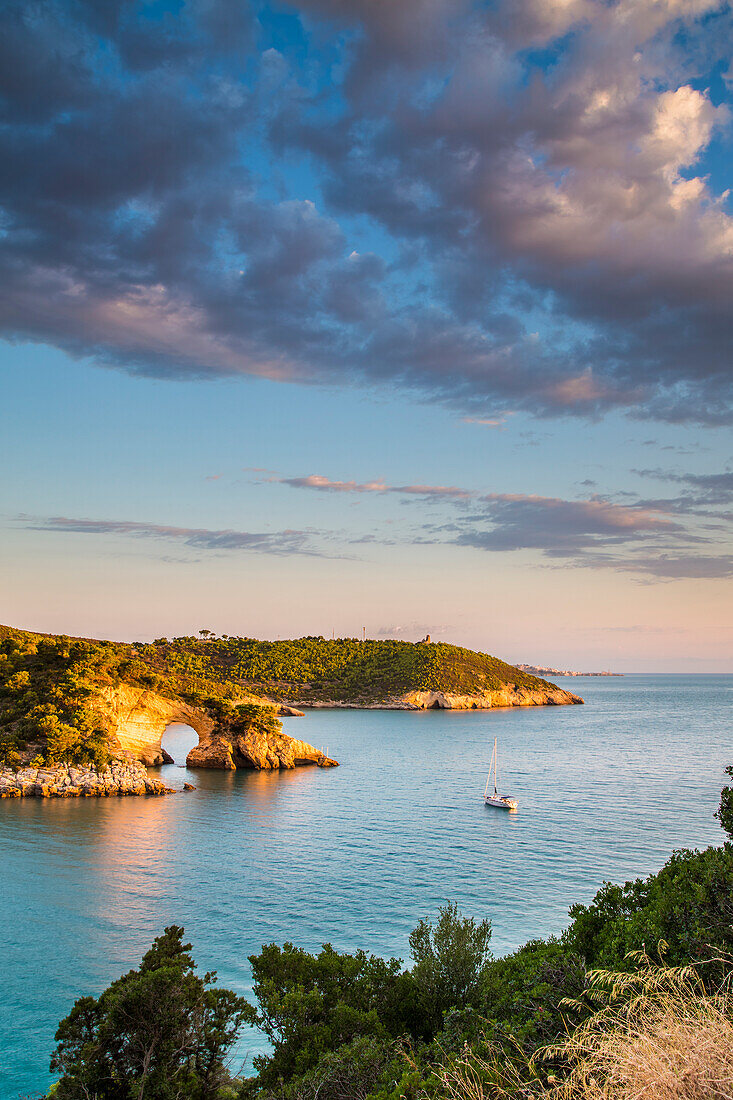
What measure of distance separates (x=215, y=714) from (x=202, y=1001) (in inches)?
2315

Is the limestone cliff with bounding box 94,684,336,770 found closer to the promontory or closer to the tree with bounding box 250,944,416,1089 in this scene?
the promontory

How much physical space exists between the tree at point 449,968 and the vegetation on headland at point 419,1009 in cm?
5

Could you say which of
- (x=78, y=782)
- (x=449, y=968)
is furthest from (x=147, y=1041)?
(x=78, y=782)

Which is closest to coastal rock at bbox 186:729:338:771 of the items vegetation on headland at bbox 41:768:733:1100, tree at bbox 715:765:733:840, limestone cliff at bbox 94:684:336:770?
limestone cliff at bbox 94:684:336:770

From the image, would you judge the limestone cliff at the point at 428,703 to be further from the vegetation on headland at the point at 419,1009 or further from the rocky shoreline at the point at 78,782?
the vegetation on headland at the point at 419,1009

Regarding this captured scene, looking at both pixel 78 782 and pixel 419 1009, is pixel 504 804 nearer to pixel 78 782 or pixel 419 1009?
pixel 78 782

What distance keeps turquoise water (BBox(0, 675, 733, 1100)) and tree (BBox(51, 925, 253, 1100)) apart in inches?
216

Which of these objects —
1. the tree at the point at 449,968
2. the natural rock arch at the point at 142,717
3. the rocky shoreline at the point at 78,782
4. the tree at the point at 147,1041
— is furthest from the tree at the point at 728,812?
the natural rock arch at the point at 142,717

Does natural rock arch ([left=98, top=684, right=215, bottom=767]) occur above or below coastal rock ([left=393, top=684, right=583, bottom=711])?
above

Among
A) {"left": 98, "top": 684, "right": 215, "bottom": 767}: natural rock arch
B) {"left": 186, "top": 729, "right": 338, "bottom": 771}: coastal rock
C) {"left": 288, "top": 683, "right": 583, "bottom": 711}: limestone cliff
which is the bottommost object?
{"left": 288, "top": 683, "right": 583, "bottom": 711}: limestone cliff

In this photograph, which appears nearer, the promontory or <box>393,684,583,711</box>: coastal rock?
the promontory

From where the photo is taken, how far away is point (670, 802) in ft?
179

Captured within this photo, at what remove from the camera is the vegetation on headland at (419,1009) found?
8.41m

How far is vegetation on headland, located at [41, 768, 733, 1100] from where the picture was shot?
27.6ft
